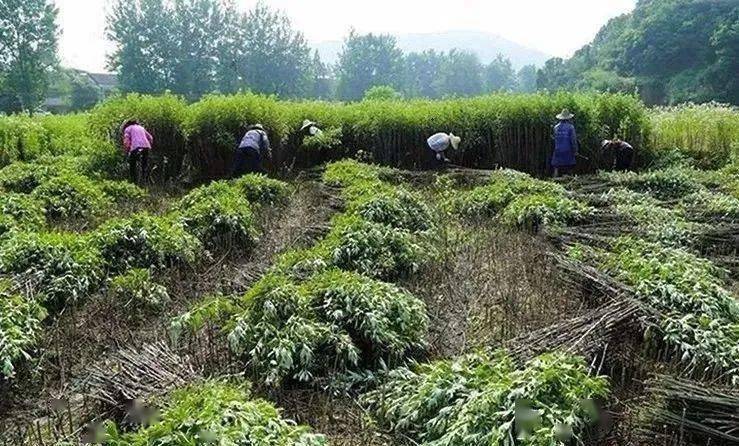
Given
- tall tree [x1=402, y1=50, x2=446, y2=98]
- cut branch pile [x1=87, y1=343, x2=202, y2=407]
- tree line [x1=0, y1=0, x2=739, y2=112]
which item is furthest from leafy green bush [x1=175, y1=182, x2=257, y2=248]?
tall tree [x1=402, y1=50, x2=446, y2=98]

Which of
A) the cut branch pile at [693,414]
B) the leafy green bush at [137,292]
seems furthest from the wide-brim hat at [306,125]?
the cut branch pile at [693,414]

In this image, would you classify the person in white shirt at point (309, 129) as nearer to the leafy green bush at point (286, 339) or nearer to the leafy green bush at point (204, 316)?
the leafy green bush at point (204, 316)

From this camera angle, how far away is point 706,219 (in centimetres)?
637

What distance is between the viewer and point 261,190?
8.27 m

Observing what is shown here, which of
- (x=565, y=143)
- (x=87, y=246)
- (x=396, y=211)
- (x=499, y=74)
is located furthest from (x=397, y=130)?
(x=499, y=74)

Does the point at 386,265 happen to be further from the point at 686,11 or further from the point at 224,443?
the point at 686,11

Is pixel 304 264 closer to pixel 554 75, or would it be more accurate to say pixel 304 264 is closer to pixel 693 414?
pixel 693 414

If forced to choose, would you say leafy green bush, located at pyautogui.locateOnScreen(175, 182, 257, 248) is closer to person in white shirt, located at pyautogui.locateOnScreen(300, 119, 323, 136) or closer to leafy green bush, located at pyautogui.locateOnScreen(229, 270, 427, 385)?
leafy green bush, located at pyautogui.locateOnScreen(229, 270, 427, 385)

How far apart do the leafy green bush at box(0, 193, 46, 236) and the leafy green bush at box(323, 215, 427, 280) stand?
11.2 feet

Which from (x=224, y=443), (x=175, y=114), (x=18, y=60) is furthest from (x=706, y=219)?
(x=18, y=60)

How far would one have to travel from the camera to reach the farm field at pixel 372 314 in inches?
103

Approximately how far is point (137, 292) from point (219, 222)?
178 cm

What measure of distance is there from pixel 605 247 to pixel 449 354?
2.34 meters

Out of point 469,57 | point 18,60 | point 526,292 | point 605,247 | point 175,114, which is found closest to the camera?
point 526,292
